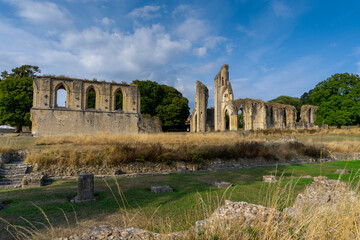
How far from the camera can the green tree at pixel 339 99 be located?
2844cm

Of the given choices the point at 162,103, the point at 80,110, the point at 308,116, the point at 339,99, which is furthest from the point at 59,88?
the point at 308,116

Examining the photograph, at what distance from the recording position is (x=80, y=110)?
869 inches

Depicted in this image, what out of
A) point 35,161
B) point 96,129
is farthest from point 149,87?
point 35,161

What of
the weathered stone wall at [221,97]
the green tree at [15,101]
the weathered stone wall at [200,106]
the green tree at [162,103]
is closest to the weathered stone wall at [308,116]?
the weathered stone wall at [221,97]

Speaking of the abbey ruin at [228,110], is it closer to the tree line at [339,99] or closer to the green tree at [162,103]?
the green tree at [162,103]

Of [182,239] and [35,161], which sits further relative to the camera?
[35,161]

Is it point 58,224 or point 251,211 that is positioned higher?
point 251,211

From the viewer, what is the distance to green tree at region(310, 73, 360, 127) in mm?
28438

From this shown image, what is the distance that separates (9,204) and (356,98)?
37987 millimetres

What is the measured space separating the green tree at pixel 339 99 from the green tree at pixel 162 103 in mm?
21790

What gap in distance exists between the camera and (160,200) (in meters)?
4.92

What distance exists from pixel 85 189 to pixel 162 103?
35065 mm

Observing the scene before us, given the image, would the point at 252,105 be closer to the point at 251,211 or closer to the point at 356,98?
the point at 356,98

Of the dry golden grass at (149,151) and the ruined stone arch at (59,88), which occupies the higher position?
the ruined stone arch at (59,88)
